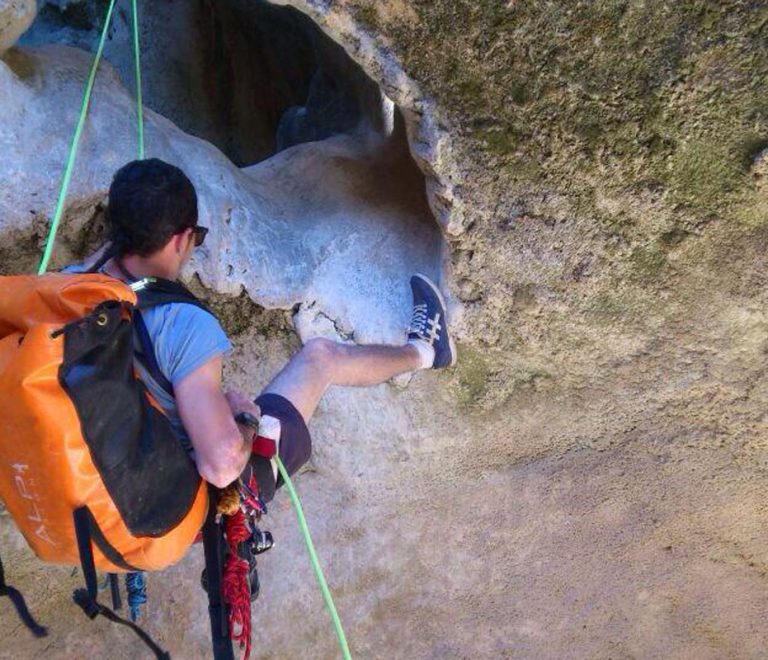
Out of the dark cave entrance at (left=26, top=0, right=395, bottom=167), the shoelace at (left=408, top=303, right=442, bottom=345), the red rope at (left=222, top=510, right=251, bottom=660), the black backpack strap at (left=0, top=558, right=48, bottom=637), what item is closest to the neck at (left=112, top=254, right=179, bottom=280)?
the red rope at (left=222, top=510, right=251, bottom=660)

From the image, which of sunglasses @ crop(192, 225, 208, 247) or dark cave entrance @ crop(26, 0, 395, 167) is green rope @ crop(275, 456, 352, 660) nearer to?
sunglasses @ crop(192, 225, 208, 247)

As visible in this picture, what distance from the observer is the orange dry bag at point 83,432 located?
4.22 ft

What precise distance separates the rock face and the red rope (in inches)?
27.9

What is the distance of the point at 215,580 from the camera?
1.63 metres

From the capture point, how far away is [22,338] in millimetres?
1350

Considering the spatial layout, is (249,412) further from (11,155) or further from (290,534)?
(290,534)

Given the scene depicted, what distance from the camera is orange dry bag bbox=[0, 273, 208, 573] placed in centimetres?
129

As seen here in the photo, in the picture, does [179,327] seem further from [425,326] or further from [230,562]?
[425,326]

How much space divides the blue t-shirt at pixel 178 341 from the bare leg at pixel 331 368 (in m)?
0.38

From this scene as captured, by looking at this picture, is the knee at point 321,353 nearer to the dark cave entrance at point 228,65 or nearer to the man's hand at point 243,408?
the man's hand at point 243,408

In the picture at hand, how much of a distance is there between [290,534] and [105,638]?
0.64 metres

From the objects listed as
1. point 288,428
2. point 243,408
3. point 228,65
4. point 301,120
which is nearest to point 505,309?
point 288,428

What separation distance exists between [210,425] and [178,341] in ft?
0.54

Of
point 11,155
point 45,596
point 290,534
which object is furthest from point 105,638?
point 11,155
